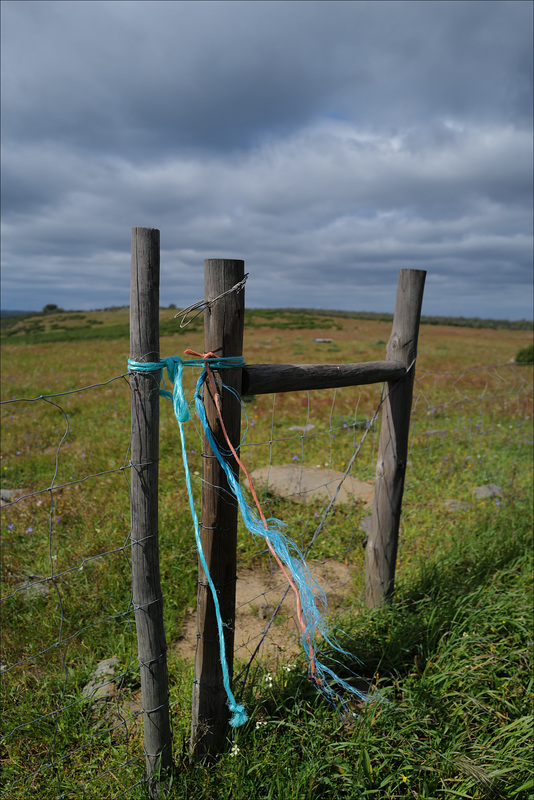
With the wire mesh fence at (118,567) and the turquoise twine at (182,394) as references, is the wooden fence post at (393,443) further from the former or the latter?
the turquoise twine at (182,394)

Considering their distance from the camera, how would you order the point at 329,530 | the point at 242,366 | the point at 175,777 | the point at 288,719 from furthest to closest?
the point at 329,530 < the point at 288,719 < the point at 175,777 < the point at 242,366

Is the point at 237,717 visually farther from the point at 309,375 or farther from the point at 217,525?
the point at 309,375

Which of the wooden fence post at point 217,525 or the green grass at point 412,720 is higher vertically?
the wooden fence post at point 217,525

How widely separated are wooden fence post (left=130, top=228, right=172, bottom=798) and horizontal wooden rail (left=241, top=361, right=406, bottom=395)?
17.0 inches

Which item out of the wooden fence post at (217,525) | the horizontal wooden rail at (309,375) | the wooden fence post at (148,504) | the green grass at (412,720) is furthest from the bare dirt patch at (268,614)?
the horizontal wooden rail at (309,375)

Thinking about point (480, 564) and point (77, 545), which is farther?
point (77, 545)

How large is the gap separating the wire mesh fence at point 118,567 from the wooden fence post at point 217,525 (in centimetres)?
17

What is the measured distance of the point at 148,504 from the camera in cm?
179

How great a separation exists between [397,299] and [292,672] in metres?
2.16

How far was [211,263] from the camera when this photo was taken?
5.79 ft

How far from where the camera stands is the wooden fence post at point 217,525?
1.79 metres

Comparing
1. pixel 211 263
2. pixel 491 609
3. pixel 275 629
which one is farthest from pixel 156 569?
pixel 491 609

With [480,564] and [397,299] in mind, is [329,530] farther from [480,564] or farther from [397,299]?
[397,299]

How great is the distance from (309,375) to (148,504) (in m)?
0.95
